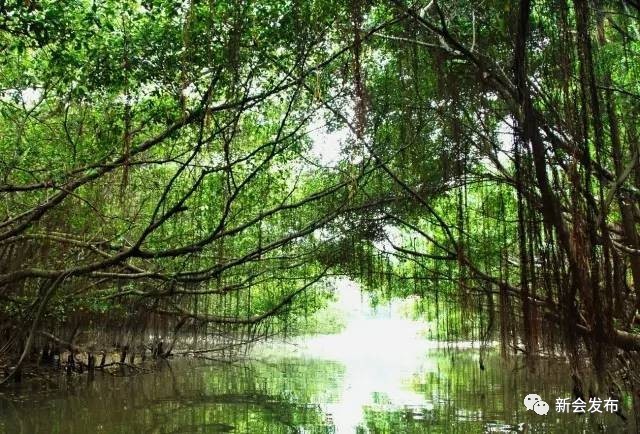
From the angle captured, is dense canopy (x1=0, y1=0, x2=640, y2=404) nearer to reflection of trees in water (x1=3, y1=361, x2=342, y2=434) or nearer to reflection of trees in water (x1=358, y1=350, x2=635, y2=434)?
reflection of trees in water (x1=358, y1=350, x2=635, y2=434)

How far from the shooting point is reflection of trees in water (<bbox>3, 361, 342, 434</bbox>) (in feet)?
21.1

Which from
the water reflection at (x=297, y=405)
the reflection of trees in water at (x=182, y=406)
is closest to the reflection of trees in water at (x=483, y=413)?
the water reflection at (x=297, y=405)

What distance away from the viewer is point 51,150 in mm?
5895

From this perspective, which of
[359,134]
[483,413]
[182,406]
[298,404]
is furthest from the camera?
[298,404]

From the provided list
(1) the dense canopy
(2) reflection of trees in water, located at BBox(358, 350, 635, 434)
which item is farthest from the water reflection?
(1) the dense canopy

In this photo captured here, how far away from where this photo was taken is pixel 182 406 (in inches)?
316

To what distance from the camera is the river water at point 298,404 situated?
635 cm

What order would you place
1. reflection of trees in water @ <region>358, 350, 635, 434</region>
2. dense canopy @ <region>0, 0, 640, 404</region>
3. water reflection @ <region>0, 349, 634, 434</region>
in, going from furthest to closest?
water reflection @ <region>0, 349, 634, 434</region>
reflection of trees in water @ <region>358, 350, 635, 434</region>
dense canopy @ <region>0, 0, 640, 404</region>

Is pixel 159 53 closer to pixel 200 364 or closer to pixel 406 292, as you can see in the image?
pixel 406 292

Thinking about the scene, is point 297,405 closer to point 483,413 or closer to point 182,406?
point 182,406

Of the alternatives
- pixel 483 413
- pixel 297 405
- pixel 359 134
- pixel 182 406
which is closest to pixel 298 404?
pixel 297 405

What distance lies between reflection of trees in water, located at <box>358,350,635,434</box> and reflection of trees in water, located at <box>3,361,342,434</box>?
0.87 m

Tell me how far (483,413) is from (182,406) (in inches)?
157

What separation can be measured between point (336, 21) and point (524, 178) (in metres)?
2.27
